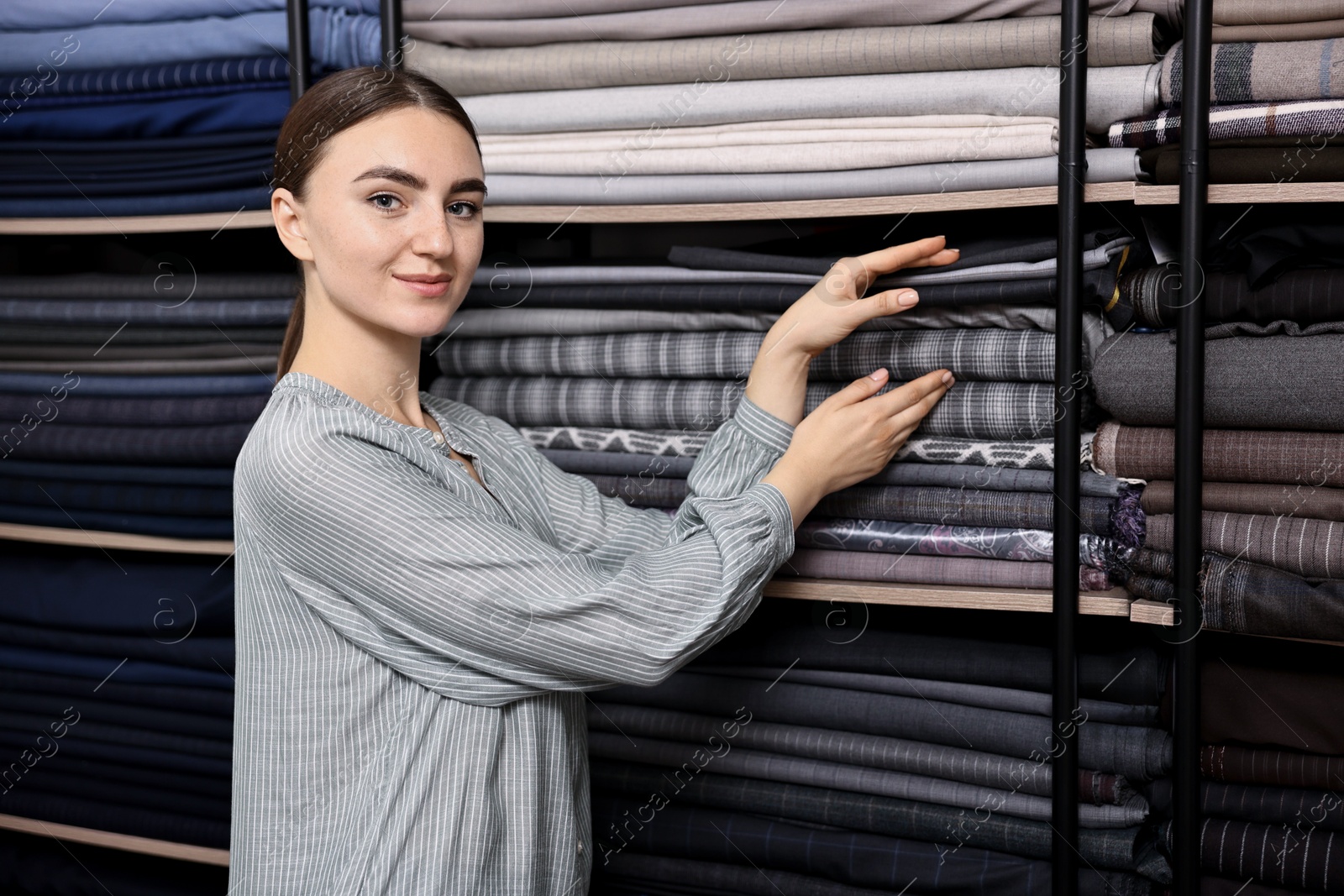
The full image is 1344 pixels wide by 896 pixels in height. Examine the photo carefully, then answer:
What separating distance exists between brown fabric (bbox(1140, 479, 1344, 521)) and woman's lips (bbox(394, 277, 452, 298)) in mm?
761

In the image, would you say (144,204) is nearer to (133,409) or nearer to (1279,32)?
(133,409)

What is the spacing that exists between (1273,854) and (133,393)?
5.07ft

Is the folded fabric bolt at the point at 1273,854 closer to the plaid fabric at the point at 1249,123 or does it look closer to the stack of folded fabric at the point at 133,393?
the plaid fabric at the point at 1249,123

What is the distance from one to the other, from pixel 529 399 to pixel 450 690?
1.67 ft

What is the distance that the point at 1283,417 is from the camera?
3.58ft

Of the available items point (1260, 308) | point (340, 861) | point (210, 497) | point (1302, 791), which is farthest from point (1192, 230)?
point (210, 497)

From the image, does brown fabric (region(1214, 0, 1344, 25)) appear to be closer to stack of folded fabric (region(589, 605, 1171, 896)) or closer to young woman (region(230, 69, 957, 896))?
young woman (region(230, 69, 957, 896))

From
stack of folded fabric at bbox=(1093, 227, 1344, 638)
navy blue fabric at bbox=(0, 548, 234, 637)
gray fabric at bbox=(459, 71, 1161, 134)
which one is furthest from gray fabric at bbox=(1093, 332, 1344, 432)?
navy blue fabric at bbox=(0, 548, 234, 637)

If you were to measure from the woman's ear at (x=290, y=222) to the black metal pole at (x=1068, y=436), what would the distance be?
2.47 ft

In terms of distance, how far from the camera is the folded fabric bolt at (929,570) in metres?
1.19

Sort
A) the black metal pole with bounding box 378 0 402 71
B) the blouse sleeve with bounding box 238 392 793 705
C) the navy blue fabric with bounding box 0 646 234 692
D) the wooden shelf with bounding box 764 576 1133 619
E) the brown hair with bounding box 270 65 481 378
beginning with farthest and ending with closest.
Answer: the navy blue fabric with bounding box 0 646 234 692, the black metal pole with bounding box 378 0 402 71, the wooden shelf with bounding box 764 576 1133 619, the brown hair with bounding box 270 65 481 378, the blouse sleeve with bounding box 238 392 793 705

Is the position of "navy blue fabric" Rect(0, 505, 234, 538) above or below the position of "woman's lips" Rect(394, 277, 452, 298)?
below

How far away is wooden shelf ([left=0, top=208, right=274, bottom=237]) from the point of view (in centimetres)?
144

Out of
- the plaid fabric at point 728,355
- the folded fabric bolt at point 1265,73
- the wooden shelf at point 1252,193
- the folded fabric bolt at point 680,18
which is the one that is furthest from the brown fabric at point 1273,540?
the folded fabric bolt at point 680,18
